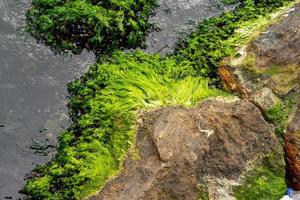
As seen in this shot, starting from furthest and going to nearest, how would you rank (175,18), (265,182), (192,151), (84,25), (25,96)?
(175,18), (84,25), (25,96), (265,182), (192,151)

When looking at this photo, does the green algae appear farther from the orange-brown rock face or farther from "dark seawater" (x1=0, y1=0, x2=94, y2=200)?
"dark seawater" (x1=0, y1=0, x2=94, y2=200)

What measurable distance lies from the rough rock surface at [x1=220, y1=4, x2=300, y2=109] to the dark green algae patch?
32 cm

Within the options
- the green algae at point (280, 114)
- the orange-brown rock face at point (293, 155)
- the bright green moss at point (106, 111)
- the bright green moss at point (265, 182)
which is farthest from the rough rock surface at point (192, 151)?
the green algae at point (280, 114)

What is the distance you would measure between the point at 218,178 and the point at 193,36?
9.83 feet

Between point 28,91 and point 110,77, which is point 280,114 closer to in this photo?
point 110,77

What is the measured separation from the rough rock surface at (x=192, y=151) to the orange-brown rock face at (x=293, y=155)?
41cm

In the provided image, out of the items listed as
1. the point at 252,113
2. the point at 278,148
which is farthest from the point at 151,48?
the point at 278,148

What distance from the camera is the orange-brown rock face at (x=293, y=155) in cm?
633

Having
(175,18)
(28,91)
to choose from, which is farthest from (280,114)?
(28,91)

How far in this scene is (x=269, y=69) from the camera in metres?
7.13

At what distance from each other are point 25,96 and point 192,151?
259 cm

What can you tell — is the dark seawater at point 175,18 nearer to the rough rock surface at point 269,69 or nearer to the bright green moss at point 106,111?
the bright green moss at point 106,111

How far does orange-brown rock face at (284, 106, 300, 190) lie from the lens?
6328mm

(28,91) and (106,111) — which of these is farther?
(28,91)
